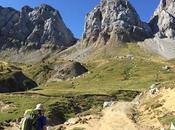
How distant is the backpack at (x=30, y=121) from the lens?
2194cm

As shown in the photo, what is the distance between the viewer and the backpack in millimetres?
21938

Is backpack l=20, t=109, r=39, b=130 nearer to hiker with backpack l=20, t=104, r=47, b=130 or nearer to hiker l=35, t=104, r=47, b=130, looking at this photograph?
hiker with backpack l=20, t=104, r=47, b=130

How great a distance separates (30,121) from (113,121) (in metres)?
31.4

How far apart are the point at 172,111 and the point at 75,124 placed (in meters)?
10.9

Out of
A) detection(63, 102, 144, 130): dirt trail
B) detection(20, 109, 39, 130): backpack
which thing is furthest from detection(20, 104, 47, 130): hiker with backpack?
detection(63, 102, 144, 130): dirt trail

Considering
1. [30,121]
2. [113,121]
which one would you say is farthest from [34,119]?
[113,121]

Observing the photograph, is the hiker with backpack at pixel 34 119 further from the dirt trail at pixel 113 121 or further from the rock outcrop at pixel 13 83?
the rock outcrop at pixel 13 83

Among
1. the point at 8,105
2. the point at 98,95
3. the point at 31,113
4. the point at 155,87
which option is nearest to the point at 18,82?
the point at 98,95

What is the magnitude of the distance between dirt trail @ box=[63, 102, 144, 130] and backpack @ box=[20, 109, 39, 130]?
26860 millimetres

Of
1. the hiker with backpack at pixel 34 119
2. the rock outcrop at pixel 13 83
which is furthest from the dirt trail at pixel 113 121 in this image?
the rock outcrop at pixel 13 83

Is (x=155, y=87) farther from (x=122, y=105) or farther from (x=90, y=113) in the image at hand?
(x=90, y=113)

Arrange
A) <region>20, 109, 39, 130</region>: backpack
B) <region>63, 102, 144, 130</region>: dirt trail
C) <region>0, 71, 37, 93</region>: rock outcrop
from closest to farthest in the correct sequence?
<region>20, 109, 39, 130</region>: backpack
<region>63, 102, 144, 130</region>: dirt trail
<region>0, 71, 37, 93</region>: rock outcrop

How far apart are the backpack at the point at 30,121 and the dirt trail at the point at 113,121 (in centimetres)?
2686

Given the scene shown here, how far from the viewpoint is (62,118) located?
93.9 meters
